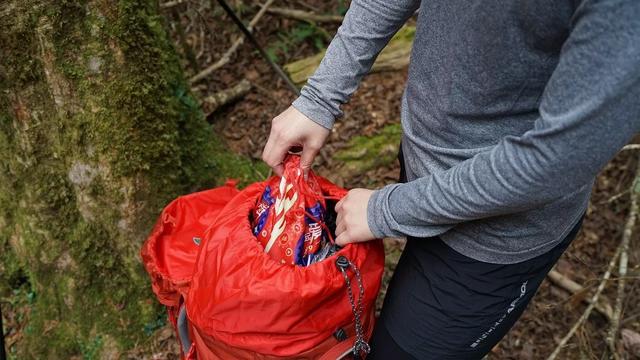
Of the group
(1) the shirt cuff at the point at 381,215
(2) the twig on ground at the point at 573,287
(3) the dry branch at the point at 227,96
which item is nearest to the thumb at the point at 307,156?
(1) the shirt cuff at the point at 381,215

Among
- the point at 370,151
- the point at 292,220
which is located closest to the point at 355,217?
the point at 292,220

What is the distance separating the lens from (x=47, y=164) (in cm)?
230

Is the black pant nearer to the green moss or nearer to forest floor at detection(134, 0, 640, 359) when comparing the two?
forest floor at detection(134, 0, 640, 359)

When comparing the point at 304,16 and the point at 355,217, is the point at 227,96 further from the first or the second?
the point at 355,217

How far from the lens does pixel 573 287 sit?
125 inches

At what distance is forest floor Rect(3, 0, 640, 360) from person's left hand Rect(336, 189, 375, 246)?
5.09 feet

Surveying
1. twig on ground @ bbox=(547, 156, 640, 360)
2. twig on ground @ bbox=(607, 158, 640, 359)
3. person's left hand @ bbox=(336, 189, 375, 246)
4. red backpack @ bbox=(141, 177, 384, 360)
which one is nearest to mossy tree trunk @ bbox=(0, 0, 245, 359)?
red backpack @ bbox=(141, 177, 384, 360)

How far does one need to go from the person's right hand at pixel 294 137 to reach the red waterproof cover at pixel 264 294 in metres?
0.25

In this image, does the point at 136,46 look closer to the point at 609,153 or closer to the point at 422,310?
the point at 422,310

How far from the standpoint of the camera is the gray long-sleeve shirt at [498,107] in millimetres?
892

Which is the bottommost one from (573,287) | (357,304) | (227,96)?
(573,287)

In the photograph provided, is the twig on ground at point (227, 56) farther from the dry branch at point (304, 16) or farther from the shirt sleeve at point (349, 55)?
the shirt sleeve at point (349, 55)

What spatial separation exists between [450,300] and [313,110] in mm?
701

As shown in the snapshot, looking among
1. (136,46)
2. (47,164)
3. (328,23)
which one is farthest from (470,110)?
(328,23)
